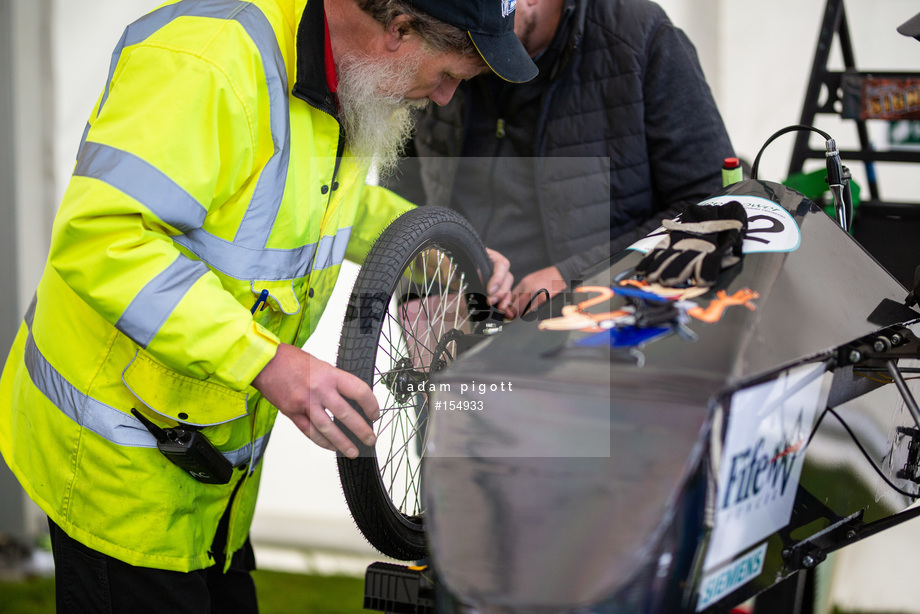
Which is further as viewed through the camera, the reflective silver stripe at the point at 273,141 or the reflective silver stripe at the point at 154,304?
the reflective silver stripe at the point at 273,141

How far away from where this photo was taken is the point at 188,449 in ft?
3.49

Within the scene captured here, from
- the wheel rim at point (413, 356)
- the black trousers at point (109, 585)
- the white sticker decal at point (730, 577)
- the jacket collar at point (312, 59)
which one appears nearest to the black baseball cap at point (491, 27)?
the jacket collar at point (312, 59)

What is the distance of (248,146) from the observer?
0.97 meters

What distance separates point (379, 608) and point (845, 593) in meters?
1.94

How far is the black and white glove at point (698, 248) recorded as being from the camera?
0.82m

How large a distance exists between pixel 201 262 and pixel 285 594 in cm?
195

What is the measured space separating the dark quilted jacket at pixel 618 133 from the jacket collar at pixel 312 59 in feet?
2.05

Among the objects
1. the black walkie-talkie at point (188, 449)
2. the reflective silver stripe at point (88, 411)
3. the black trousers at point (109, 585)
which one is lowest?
the black trousers at point (109, 585)

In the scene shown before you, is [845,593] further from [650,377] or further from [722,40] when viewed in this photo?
[650,377]

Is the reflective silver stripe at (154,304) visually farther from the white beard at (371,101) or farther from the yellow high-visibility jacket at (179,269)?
the white beard at (371,101)

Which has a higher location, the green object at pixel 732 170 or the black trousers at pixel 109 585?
the green object at pixel 732 170

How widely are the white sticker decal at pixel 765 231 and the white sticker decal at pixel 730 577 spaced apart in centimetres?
33

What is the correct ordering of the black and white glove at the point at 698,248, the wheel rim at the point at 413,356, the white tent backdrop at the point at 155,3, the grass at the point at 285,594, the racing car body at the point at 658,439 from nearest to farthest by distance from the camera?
1. the racing car body at the point at 658,439
2. the black and white glove at the point at 698,248
3. the wheel rim at the point at 413,356
4. the white tent backdrop at the point at 155,3
5. the grass at the point at 285,594

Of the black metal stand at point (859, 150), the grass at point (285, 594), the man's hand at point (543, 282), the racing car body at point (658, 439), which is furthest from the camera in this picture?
the grass at point (285, 594)
